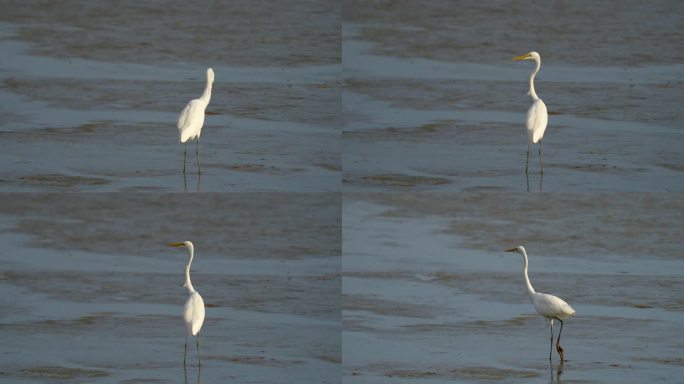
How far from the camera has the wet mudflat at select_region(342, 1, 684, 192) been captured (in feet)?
28.0

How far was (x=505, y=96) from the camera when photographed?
10.2 m

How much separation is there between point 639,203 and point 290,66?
3204 millimetres

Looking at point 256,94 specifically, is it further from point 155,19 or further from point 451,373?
point 451,373

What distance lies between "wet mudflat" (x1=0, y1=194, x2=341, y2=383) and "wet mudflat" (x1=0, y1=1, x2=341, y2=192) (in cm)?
82

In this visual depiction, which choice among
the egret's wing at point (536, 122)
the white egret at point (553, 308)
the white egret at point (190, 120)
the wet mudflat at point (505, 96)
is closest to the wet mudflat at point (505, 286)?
the white egret at point (553, 308)

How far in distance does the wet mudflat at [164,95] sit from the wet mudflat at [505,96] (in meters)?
0.36

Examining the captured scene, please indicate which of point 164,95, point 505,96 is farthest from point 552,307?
point 164,95

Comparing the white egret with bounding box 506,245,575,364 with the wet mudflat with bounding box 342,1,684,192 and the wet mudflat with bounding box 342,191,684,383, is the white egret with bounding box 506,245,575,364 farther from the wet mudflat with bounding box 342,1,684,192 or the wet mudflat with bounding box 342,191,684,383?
the wet mudflat with bounding box 342,1,684,192

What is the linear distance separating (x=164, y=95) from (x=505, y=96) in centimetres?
267

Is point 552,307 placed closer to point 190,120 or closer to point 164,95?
point 190,120

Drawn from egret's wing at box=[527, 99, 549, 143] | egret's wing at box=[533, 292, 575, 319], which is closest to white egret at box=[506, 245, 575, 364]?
egret's wing at box=[533, 292, 575, 319]

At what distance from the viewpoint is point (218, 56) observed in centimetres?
1158

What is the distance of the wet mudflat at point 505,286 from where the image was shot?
691cm

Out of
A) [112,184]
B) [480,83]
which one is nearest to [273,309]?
[112,184]
